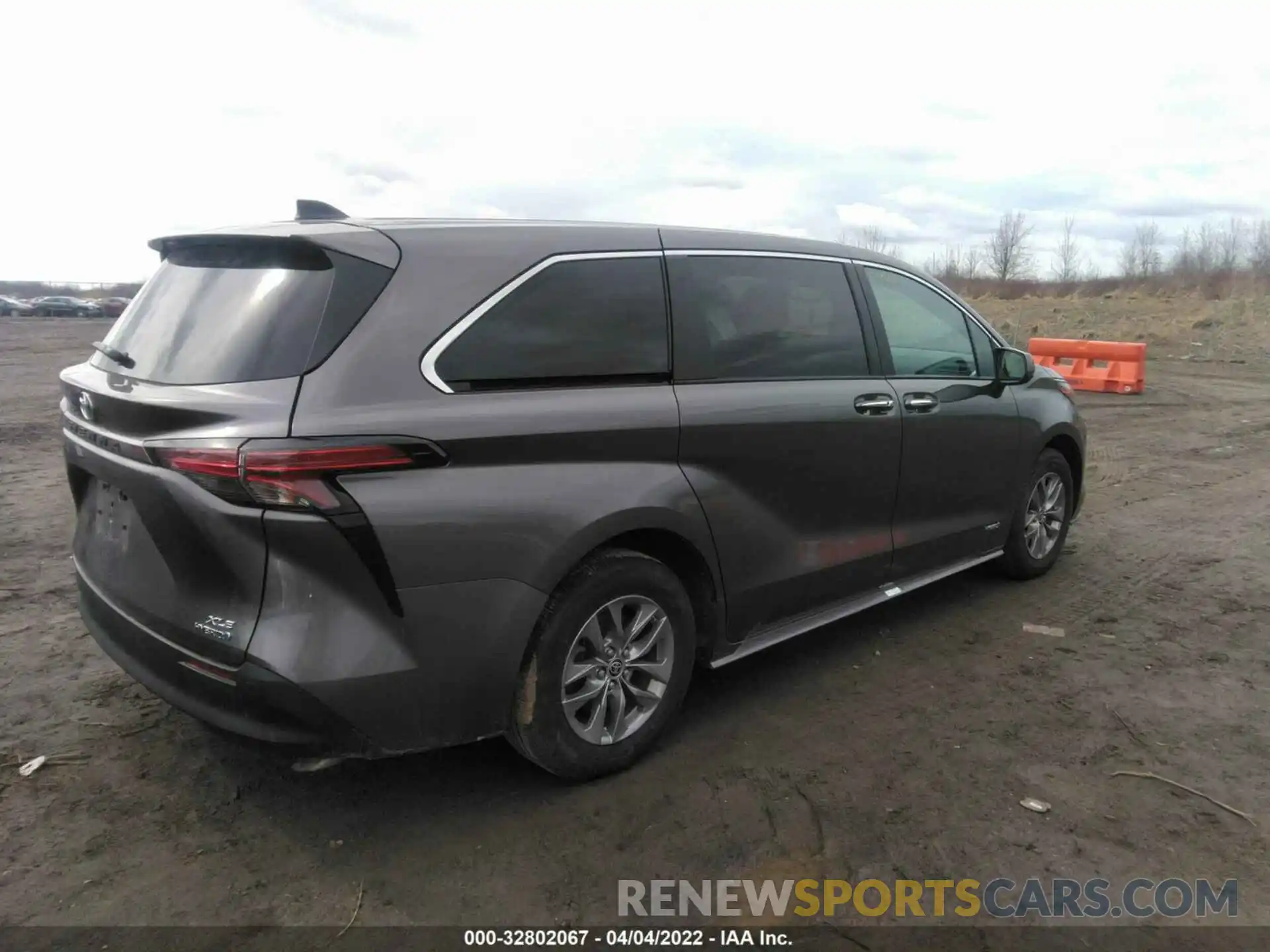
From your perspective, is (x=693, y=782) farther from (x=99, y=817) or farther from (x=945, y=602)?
(x=945, y=602)

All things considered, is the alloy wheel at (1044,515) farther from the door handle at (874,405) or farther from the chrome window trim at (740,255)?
the chrome window trim at (740,255)

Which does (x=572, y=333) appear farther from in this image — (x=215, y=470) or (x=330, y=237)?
(x=215, y=470)

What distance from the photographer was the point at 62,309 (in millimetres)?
53250

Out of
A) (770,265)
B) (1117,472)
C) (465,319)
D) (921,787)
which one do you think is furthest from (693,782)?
(1117,472)

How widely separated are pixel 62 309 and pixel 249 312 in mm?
60665

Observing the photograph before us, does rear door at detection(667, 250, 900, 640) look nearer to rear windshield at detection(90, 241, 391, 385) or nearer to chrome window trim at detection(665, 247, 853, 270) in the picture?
chrome window trim at detection(665, 247, 853, 270)

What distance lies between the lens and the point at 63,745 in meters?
3.36

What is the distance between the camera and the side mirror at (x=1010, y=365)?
193 inches

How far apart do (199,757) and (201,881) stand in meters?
0.73

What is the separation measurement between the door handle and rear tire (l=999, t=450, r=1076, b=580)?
1.46 metres

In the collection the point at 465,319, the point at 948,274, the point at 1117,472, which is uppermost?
the point at 948,274

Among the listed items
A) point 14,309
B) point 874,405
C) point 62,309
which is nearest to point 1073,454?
point 874,405

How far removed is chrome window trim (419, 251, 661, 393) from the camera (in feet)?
9.07

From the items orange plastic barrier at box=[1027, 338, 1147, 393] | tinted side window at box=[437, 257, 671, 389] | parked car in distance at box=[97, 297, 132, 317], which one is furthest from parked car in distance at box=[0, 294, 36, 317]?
tinted side window at box=[437, 257, 671, 389]
